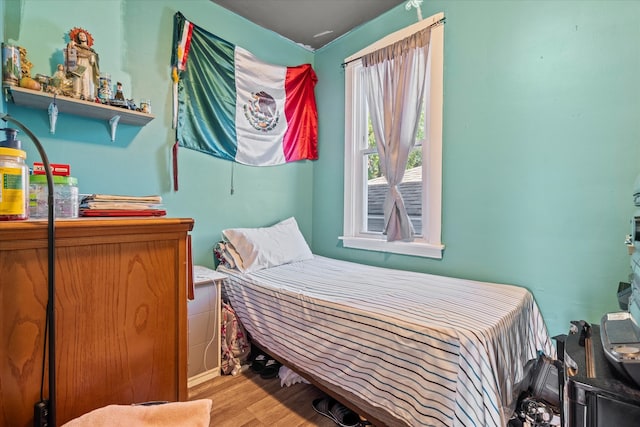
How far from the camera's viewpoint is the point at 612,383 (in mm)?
638

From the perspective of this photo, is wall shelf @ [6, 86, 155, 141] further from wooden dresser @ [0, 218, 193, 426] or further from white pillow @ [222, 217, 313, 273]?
wooden dresser @ [0, 218, 193, 426]

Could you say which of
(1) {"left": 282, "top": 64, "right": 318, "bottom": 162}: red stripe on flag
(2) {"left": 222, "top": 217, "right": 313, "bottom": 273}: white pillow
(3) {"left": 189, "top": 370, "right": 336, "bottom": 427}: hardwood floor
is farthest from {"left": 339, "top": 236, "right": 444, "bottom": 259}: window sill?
(3) {"left": 189, "top": 370, "right": 336, "bottom": 427}: hardwood floor

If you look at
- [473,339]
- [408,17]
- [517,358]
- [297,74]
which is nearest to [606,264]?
[517,358]

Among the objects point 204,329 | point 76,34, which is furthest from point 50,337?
point 76,34

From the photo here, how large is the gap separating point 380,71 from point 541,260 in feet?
6.15

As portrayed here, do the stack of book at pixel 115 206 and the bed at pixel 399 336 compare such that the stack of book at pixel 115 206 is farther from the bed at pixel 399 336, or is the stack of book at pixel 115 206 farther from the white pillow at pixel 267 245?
the white pillow at pixel 267 245

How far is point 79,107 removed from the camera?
5.49 feet

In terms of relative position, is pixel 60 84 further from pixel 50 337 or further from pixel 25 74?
pixel 50 337

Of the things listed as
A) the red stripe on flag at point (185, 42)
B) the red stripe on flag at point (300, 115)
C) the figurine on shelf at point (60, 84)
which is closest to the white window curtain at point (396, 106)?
the red stripe on flag at point (300, 115)

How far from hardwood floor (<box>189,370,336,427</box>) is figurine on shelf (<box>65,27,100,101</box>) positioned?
6.23 feet

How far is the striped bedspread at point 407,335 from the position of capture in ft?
3.68

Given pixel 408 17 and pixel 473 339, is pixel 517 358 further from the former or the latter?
pixel 408 17

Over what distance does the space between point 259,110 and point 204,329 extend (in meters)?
1.92

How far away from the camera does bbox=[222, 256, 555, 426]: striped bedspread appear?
3.68 ft
